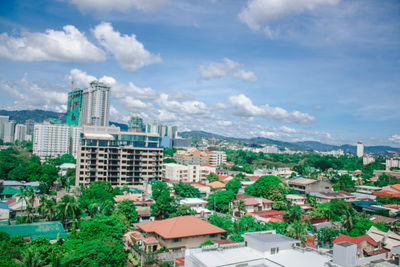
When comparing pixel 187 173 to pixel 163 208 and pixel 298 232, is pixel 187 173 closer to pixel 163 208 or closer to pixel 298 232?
pixel 163 208

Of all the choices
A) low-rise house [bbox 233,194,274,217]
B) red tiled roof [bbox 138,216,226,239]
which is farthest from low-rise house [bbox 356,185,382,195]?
red tiled roof [bbox 138,216,226,239]

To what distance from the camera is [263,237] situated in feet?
63.3

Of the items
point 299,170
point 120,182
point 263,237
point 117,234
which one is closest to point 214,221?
point 117,234

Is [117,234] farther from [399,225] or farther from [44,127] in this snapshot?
[44,127]

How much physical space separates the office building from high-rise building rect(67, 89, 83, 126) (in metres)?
66.6

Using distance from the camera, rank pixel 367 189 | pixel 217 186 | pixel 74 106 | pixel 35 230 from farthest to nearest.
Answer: pixel 74 106 < pixel 367 189 < pixel 217 186 < pixel 35 230

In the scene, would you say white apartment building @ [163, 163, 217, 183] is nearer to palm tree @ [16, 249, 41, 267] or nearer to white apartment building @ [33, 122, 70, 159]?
white apartment building @ [33, 122, 70, 159]

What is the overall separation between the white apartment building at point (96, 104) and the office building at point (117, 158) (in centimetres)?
5519

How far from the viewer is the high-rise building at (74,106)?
121250 millimetres

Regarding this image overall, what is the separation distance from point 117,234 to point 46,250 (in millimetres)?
5433

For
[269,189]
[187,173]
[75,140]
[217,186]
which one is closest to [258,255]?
[269,189]

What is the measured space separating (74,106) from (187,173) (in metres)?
75.5

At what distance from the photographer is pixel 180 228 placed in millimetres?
25938

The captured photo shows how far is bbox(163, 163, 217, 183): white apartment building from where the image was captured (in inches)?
2783
